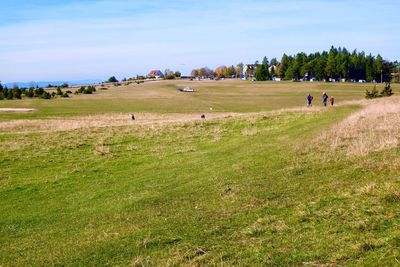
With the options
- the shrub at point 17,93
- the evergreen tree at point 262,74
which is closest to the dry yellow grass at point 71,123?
the shrub at point 17,93

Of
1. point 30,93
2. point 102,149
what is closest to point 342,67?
point 30,93

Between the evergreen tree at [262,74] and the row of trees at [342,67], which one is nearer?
the row of trees at [342,67]

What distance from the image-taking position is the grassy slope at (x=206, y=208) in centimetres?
881

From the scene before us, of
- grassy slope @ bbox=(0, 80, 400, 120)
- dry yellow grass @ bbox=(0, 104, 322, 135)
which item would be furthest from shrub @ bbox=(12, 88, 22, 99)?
dry yellow grass @ bbox=(0, 104, 322, 135)

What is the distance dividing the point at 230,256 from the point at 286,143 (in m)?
15.1

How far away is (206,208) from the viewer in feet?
41.4

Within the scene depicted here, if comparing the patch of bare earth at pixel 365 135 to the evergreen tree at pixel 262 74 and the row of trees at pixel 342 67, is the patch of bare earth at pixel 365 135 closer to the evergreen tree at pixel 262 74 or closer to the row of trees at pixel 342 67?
the row of trees at pixel 342 67

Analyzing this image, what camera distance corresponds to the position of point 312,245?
28.1 feet

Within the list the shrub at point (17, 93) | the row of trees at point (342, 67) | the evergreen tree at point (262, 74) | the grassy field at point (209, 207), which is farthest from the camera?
the evergreen tree at point (262, 74)

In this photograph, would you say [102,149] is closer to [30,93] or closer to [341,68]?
[30,93]

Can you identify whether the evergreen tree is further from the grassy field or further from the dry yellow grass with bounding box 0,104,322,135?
the grassy field

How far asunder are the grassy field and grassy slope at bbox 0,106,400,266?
39mm

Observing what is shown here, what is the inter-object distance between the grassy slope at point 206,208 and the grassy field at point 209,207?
0.13 feet

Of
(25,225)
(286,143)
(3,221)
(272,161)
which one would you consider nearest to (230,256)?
(25,225)
